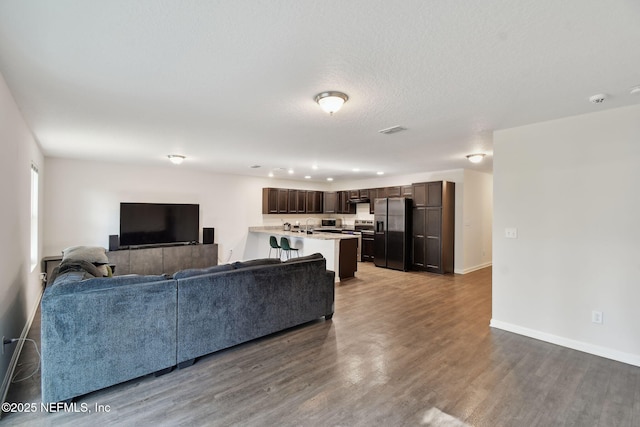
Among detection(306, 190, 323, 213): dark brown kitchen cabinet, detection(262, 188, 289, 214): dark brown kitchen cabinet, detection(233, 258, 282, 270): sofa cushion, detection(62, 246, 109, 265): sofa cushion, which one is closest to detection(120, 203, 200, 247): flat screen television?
detection(262, 188, 289, 214): dark brown kitchen cabinet

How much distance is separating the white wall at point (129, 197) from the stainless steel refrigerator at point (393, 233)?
3.34m

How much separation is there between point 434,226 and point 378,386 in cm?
513

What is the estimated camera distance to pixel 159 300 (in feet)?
8.64

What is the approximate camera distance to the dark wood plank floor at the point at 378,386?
2.12 m

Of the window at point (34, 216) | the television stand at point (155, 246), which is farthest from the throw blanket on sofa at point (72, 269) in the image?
the television stand at point (155, 246)

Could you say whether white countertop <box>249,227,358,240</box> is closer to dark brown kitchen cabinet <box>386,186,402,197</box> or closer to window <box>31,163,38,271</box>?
dark brown kitchen cabinet <box>386,186,402,197</box>

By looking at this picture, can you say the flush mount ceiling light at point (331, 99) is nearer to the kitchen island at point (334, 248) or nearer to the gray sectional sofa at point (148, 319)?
the gray sectional sofa at point (148, 319)

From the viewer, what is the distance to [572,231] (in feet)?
10.7

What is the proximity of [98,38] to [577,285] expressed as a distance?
4.74m

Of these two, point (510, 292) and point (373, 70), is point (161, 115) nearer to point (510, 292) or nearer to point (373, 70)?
point (373, 70)

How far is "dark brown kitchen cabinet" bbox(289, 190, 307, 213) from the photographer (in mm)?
9086

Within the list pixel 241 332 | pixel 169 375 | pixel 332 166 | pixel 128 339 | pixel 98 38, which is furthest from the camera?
pixel 332 166

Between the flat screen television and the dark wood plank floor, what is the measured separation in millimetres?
2978

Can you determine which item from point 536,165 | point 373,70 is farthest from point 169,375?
point 536,165
